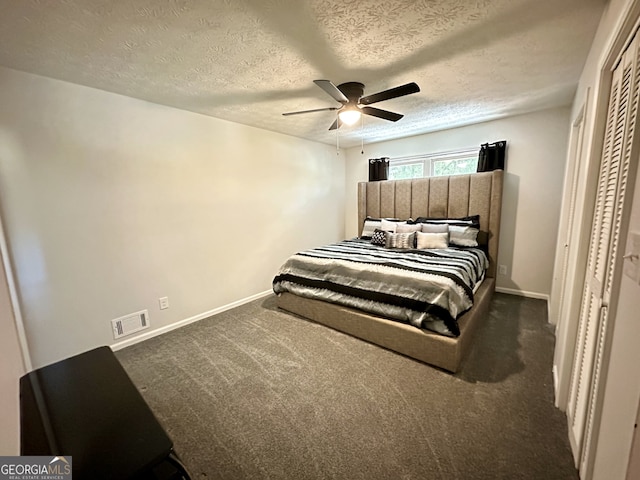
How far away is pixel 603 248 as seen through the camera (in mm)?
1202

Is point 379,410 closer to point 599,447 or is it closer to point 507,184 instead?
point 599,447

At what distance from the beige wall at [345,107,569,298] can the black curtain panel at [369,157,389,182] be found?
43.3 inches

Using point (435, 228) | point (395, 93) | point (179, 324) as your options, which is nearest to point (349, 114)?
point (395, 93)

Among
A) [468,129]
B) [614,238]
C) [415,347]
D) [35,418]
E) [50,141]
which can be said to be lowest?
[415,347]

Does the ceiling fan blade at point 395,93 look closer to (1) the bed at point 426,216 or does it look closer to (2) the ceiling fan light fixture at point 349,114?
(2) the ceiling fan light fixture at point 349,114

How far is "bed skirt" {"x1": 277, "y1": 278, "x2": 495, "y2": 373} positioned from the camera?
205cm

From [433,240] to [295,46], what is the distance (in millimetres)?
2658

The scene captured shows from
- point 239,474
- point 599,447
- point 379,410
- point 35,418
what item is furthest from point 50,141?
point 599,447

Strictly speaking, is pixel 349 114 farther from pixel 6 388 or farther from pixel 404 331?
pixel 6 388

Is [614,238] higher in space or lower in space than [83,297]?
higher

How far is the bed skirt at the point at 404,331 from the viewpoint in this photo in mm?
2047

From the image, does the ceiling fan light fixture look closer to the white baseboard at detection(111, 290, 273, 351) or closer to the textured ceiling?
the textured ceiling

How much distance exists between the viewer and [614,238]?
1.06 metres

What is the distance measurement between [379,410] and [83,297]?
260cm
